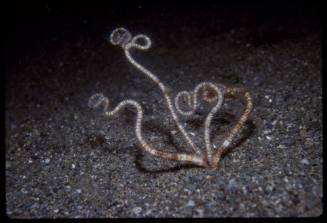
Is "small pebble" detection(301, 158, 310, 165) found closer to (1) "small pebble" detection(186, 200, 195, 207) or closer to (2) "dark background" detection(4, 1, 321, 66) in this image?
(1) "small pebble" detection(186, 200, 195, 207)

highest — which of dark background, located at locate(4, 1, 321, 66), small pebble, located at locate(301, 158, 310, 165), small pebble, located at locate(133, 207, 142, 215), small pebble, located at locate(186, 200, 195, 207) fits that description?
dark background, located at locate(4, 1, 321, 66)

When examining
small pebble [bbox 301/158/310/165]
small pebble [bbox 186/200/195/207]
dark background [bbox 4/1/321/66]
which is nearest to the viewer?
small pebble [bbox 186/200/195/207]

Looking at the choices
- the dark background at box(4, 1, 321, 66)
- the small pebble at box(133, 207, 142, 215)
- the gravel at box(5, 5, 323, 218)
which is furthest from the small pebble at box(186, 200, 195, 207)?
the dark background at box(4, 1, 321, 66)

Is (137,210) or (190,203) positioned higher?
(137,210)

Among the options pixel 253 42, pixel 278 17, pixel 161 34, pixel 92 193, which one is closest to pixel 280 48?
pixel 253 42

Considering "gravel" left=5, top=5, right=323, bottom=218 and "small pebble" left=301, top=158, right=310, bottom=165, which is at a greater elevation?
"gravel" left=5, top=5, right=323, bottom=218

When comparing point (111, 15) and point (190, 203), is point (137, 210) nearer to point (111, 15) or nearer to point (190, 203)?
point (190, 203)

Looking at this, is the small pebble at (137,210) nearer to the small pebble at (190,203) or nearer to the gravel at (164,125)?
the gravel at (164,125)

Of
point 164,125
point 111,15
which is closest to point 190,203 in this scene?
point 164,125
